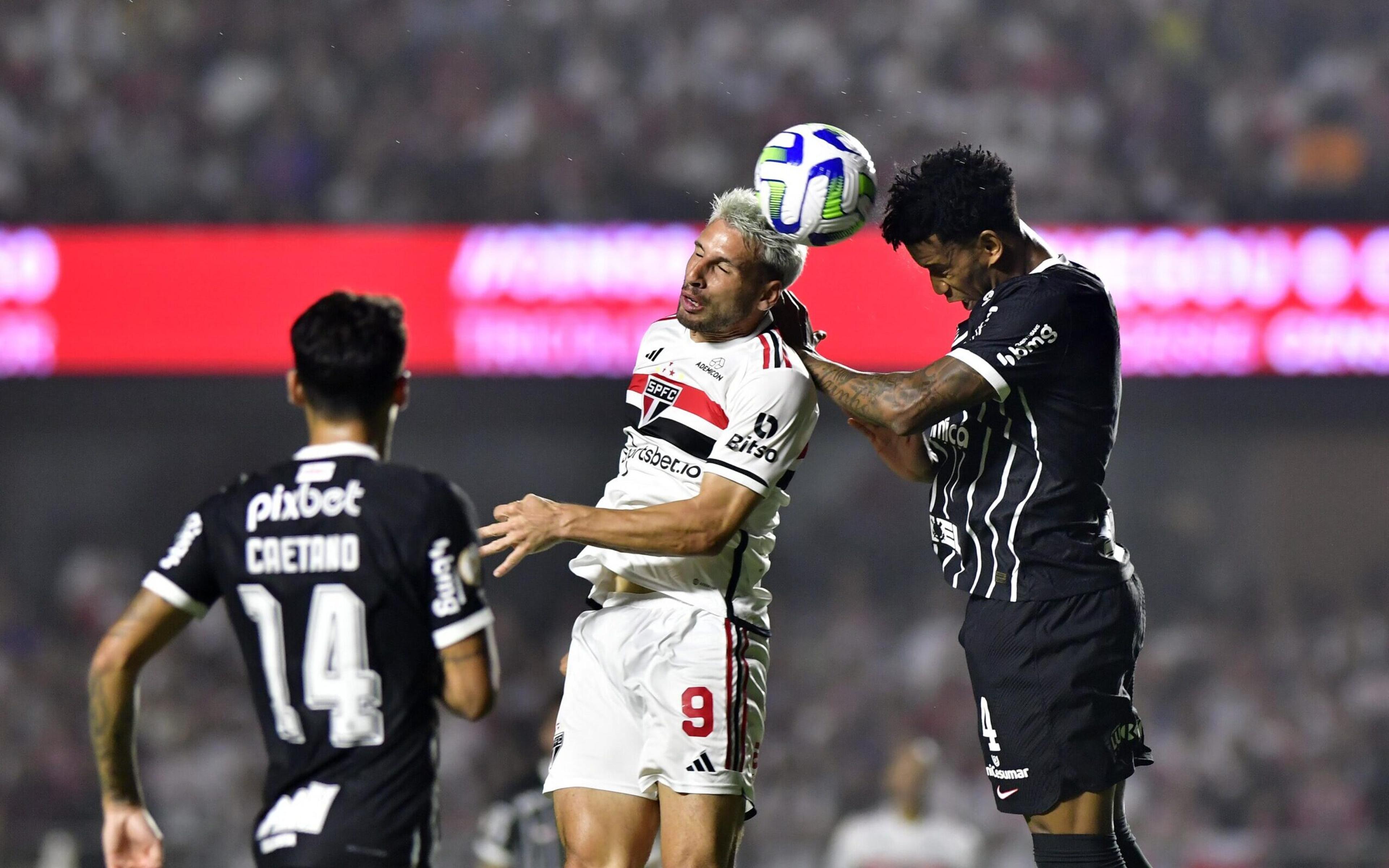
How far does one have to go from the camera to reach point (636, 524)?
3635 millimetres

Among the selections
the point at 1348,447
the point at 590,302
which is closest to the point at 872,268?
the point at 590,302

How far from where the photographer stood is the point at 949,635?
11.6 m

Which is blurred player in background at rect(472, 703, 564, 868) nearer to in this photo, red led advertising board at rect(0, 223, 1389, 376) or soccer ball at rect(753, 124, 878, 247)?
soccer ball at rect(753, 124, 878, 247)

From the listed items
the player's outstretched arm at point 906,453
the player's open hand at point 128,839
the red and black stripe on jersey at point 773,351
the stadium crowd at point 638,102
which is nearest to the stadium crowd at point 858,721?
the stadium crowd at point 638,102

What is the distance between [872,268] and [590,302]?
201cm

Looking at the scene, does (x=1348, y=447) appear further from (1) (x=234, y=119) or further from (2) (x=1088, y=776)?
(2) (x=1088, y=776)

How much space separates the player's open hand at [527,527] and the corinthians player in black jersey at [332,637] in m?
0.41

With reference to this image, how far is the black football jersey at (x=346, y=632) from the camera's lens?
2941mm

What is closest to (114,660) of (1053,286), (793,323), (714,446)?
(714,446)

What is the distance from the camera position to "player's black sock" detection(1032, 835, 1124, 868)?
359 centimetres

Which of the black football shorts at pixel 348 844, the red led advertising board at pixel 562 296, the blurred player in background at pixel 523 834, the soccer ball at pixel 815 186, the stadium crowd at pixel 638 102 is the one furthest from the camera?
the stadium crowd at pixel 638 102

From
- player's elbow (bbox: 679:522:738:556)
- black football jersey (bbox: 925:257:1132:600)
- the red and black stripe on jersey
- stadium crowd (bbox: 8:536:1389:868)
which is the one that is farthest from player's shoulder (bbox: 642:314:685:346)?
stadium crowd (bbox: 8:536:1389:868)

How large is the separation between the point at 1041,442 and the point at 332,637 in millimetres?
1785

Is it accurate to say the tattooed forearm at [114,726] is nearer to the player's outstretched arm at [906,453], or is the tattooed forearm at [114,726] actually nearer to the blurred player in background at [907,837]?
the player's outstretched arm at [906,453]
